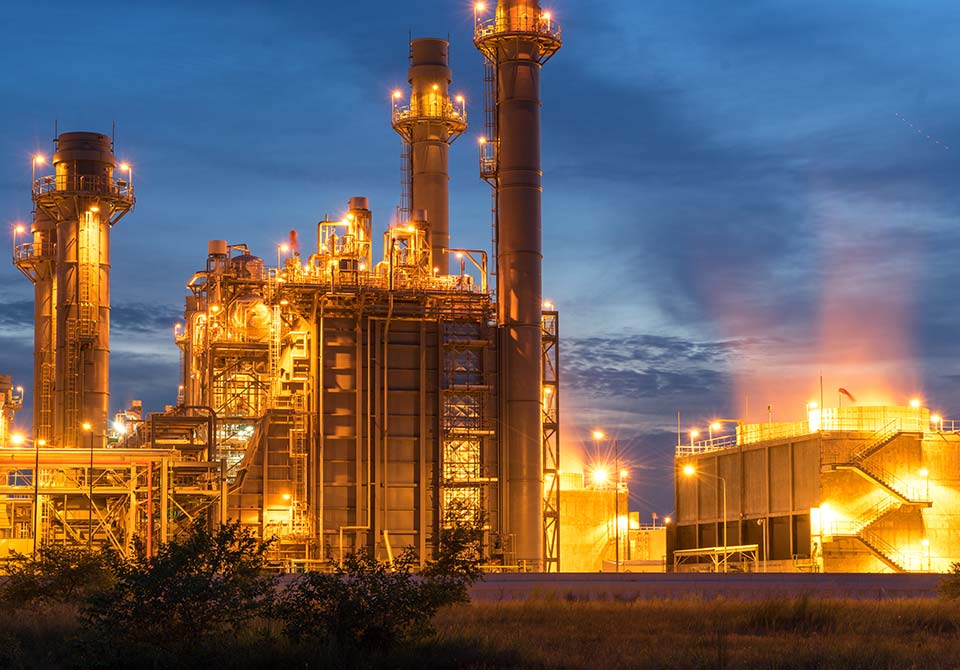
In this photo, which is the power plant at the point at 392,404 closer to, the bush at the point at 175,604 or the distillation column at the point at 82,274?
the distillation column at the point at 82,274

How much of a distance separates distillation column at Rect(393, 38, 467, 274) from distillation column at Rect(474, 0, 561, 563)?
31.2 ft

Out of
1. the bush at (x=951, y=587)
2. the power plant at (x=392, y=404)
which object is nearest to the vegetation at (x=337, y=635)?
the bush at (x=951, y=587)

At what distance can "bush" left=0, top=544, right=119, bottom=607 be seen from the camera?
41281 mm

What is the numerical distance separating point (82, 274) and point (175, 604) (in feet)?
160

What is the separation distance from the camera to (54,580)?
41.8 m

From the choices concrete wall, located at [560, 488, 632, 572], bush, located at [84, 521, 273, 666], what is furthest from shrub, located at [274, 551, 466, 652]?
concrete wall, located at [560, 488, 632, 572]

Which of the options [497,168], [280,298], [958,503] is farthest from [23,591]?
[958,503]

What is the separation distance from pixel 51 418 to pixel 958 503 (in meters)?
48.3

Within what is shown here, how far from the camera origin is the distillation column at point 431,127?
83375 mm

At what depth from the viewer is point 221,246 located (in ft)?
323

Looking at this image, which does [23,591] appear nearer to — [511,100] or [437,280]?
[437,280]

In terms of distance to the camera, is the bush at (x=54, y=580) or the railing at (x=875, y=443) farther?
the railing at (x=875, y=443)

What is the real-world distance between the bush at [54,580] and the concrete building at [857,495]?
41.9 metres

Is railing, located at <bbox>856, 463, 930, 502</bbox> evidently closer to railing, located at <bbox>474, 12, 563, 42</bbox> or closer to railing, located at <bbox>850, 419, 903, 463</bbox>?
railing, located at <bbox>850, 419, 903, 463</bbox>
